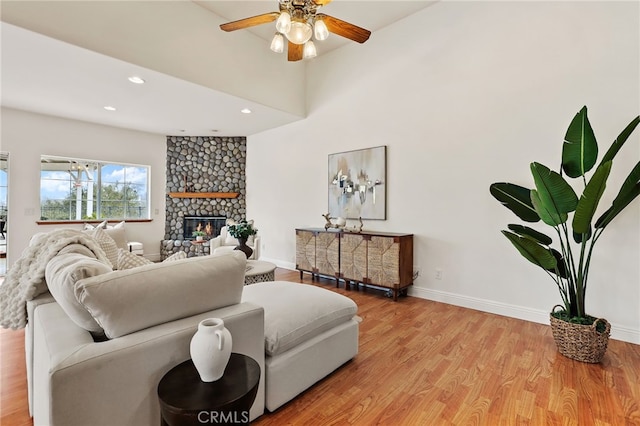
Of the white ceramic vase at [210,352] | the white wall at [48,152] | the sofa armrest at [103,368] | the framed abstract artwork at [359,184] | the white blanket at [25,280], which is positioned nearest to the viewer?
the sofa armrest at [103,368]

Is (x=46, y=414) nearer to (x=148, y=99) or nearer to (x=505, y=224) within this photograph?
(x=505, y=224)

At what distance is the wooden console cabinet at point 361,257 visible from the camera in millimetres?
3656

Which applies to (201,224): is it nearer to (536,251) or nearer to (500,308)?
(500,308)

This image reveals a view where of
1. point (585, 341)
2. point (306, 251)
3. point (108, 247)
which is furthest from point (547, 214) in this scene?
point (108, 247)

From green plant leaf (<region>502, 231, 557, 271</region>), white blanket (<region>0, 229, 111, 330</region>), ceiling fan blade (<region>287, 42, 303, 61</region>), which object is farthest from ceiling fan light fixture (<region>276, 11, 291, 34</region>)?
green plant leaf (<region>502, 231, 557, 271</region>)

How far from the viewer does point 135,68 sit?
334 centimetres

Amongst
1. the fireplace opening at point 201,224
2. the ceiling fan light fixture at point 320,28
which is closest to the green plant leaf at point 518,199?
the ceiling fan light fixture at point 320,28

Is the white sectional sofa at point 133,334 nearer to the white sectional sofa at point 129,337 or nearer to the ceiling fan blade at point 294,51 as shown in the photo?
the white sectional sofa at point 129,337

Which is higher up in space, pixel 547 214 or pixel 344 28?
pixel 344 28

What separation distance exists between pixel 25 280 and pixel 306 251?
10.8ft

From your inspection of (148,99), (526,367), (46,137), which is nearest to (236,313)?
(526,367)

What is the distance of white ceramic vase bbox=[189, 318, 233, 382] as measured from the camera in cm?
113

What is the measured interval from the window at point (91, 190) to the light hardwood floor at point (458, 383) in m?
3.61

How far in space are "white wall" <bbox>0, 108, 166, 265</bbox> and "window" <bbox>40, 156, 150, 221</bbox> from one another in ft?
0.58
